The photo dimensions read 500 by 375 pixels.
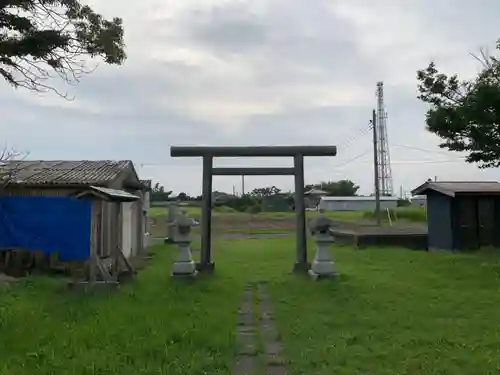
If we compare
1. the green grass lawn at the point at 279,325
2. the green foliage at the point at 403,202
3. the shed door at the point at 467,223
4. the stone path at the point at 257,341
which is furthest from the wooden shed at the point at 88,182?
the green foliage at the point at 403,202

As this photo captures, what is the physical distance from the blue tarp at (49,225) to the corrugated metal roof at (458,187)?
1092 centimetres

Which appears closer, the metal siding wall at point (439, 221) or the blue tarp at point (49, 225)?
the blue tarp at point (49, 225)

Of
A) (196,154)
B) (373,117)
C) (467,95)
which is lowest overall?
(196,154)

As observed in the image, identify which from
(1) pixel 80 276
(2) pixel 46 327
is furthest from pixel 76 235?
(2) pixel 46 327

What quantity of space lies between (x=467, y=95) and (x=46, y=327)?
987 cm

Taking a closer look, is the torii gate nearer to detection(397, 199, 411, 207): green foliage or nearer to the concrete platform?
the concrete platform

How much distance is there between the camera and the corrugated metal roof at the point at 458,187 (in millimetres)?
17250

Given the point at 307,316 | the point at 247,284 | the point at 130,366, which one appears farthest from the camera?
the point at 247,284

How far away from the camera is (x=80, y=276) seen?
11297mm

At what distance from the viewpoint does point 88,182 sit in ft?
42.7

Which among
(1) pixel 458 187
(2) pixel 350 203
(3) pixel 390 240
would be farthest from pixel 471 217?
(2) pixel 350 203

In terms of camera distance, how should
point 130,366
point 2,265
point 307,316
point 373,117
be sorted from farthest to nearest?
point 373,117, point 2,265, point 307,316, point 130,366

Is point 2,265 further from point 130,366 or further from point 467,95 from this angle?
point 467,95

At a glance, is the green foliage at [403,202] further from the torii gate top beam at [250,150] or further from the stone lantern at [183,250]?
the stone lantern at [183,250]
